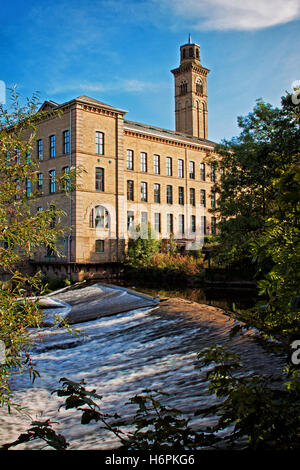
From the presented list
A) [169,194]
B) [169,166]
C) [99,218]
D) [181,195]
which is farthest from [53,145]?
[181,195]

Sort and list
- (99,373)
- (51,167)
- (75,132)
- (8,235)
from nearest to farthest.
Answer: (8,235) → (99,373) → (75,132) → (51,167)

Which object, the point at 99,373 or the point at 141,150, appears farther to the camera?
the point at 141,150

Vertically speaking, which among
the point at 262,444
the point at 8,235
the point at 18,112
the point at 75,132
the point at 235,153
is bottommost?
the point at 262,444

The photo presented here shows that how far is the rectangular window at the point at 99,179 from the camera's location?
30.8 meters

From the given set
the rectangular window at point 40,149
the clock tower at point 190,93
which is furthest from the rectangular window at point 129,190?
the clock tower at point 190,93

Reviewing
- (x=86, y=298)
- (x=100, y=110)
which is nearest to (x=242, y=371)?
(x=86, y=298)

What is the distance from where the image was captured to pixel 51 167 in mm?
31656

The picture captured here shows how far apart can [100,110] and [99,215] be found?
346 inches

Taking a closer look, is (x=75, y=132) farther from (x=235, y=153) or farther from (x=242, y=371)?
(x=242, y=371)

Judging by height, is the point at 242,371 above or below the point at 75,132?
below

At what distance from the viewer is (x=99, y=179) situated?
31000 mm

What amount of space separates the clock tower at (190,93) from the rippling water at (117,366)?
54261mm

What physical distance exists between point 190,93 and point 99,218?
3941 cm

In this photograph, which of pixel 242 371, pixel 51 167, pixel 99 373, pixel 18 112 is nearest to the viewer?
pixel 18 112
